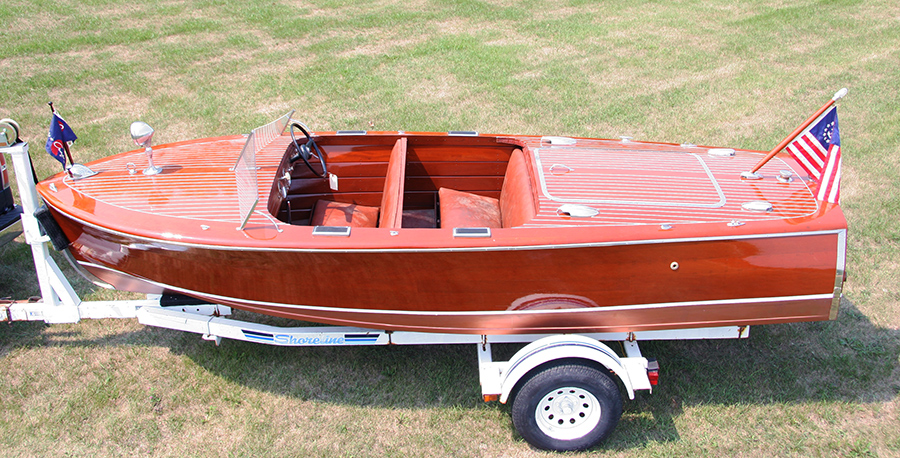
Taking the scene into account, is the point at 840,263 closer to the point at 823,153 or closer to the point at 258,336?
the point at 823,153

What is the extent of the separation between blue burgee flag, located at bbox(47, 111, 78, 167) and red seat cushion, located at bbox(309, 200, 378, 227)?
1.51 meters

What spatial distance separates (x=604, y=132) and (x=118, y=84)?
6.15m

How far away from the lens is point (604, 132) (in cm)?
692

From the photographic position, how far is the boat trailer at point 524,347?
10.5 feet

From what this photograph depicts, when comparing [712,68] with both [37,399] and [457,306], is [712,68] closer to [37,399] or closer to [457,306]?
[457,306]

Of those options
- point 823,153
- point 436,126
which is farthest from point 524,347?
point 436,126

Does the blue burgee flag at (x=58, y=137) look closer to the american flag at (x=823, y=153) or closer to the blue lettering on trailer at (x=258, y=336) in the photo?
the blue lettering on trailer at (x=258, y=336)

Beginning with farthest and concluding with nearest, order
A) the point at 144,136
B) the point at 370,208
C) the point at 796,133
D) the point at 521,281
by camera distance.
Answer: the point at 370,208 → the point at 144,136 → the point at 796,133 → the point at 521,281

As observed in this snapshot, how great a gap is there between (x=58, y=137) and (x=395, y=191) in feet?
6.62

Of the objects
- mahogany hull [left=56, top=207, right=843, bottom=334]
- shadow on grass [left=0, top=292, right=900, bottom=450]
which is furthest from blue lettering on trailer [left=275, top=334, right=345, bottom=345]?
shadow on grass [left=0, top=292, right=900, bottom=450]

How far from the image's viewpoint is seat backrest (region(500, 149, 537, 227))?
3393 mm

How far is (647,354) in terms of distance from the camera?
4.07 m

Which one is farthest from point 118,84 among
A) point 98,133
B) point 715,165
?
Answer: point 715,165

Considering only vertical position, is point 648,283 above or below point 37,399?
above
